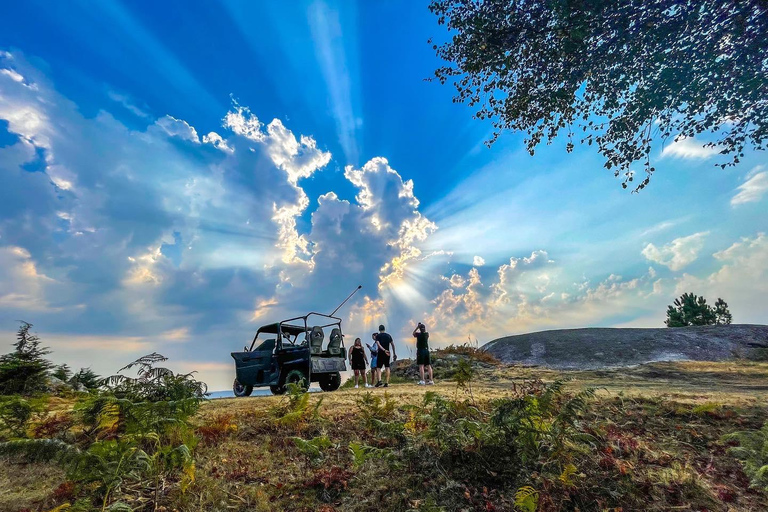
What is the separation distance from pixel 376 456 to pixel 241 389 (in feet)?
34.7

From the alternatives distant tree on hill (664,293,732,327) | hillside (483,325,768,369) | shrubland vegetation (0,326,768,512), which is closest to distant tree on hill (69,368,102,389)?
shrubland vegetation (0,326,768,512)

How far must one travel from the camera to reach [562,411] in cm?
541

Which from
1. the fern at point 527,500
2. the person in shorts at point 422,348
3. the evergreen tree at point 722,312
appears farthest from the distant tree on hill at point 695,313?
the fern at point 527,500

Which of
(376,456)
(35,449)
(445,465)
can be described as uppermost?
(35,449)

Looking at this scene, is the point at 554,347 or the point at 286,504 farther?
the point at 554,347

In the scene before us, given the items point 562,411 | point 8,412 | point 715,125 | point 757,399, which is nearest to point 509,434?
point 562,411

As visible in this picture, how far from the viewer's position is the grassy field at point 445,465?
15.0 feet

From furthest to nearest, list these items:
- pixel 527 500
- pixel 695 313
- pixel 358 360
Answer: pixel 695 313, pixel 358 360, pixel 527 500

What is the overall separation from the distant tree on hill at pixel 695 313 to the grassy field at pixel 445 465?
102 ft

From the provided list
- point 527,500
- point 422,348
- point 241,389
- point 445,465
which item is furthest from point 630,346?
point 527,500

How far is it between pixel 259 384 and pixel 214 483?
9159mm

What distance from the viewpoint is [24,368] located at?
36.1ft

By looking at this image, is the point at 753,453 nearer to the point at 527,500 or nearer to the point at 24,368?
the point at 527,500

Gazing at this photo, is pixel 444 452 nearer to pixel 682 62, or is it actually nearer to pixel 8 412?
pixel 8 412
